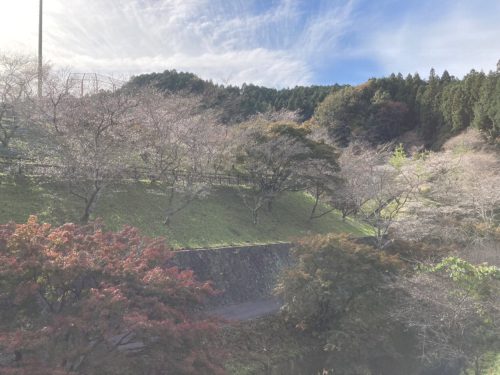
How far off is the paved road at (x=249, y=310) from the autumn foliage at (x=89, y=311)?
23.4 ft

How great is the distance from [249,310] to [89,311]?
10.0 metres

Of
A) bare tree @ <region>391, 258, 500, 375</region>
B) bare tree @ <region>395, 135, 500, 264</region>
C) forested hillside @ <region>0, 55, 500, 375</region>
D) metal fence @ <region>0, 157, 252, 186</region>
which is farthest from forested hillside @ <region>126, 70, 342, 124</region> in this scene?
bare tree @ <region>391, 258, 500, 375</region>

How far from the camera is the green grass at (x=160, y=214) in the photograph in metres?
16.0

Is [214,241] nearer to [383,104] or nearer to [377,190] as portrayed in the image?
[377,190]

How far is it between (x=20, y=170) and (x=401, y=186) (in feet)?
71.8

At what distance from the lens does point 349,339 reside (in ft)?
40.4

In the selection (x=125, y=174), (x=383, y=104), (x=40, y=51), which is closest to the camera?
(x=125, y=174)

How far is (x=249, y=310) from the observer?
15.8m

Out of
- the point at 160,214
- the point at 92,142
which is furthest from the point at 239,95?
the point at 92,142

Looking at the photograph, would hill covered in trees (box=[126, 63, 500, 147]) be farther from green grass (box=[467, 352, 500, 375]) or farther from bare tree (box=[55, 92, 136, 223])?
green grass (box=[467, 352, 500, 375])

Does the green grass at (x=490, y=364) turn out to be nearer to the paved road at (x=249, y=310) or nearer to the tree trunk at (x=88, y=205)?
the paved road at (x=249, y=310)

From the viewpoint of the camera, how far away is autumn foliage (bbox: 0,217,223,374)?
641cm

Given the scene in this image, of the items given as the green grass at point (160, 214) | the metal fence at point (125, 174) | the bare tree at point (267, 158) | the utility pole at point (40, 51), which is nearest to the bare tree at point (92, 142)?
the metal fence at point (125, 174)

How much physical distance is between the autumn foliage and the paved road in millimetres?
7134
